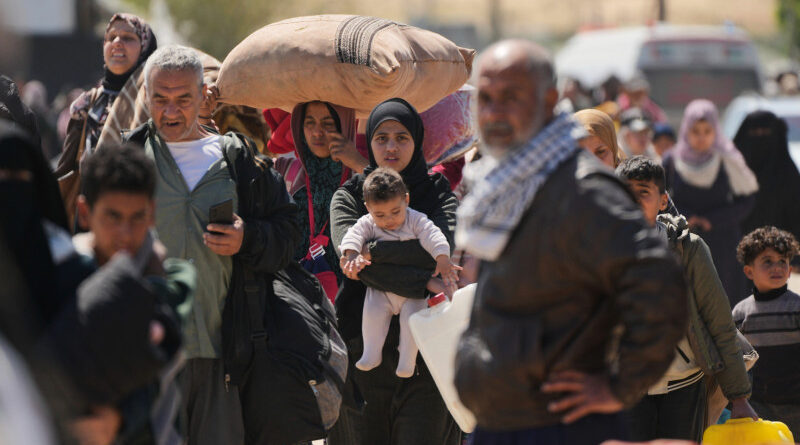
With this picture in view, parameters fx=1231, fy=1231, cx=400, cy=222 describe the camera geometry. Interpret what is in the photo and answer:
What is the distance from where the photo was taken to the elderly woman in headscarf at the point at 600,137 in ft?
18.0

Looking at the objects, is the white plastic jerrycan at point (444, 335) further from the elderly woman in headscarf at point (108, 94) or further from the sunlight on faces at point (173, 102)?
the elderly woman in headscarf at point (108, 94)

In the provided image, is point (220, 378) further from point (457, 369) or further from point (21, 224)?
point (21, 224)

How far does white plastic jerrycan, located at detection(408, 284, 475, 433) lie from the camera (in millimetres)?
4762

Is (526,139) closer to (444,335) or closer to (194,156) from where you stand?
(444,335)

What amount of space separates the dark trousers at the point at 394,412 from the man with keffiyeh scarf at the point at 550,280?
205 centimetres

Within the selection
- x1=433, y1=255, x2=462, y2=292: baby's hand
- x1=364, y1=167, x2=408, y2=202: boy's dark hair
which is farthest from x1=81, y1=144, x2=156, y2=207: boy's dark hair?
x1=433, y1=255, x2=462, y2=292: baby's hand

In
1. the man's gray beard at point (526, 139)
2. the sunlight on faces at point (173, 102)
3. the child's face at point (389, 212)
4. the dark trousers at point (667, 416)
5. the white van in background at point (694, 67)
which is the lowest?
the white van in background at point (694, 67)

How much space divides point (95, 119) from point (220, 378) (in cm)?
210

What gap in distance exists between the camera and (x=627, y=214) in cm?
319

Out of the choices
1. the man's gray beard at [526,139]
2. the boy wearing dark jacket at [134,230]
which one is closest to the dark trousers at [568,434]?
the man's gray beard at [526,139]

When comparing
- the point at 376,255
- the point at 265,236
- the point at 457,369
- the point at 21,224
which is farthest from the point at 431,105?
the point at 21,224

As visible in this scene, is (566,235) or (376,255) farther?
(376,255)

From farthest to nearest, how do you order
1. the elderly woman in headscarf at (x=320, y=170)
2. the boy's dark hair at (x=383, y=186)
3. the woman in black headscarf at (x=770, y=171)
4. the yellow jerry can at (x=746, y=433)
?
the woman in black headscarf at (x=770, y=171) → the elderly woman in headscarf at (x=320, y=170) → the boy's dark hair at (x=383, y=186) → the yellow jerry can at (x=746, y=433)

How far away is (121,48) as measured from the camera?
6.43 metres
